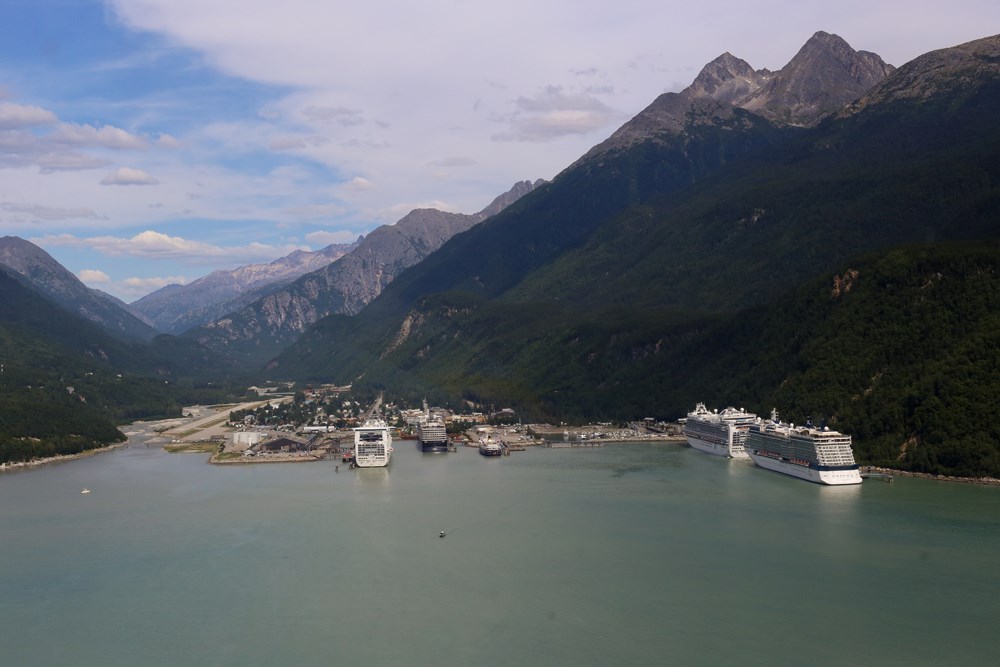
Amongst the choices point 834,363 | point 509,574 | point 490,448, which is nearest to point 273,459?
point 490,448

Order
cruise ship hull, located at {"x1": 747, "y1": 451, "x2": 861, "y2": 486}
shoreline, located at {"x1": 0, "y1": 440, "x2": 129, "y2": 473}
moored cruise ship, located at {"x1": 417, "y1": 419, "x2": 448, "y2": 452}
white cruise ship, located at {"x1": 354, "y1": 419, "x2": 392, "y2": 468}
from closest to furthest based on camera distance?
cruise ship hull, located at {"x1": 747, "y1": 451, "x2": 861, "y2": 486} < white cruise ship, located at {"x1": 354, "y1": 419, "x2": 392, "y2": 468} < shoreline, located at {"x1": 0, "y1": 440, "x2": 129, "y2": 473} < moored cruise ship, located at {"x1": 417, "y1": 419, "x2": 448, "y2": 452}

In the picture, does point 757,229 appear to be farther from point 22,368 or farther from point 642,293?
point 22,368

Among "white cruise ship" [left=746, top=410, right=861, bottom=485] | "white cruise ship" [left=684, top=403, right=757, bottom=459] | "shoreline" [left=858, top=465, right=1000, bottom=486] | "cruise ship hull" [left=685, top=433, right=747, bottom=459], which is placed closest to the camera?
"shoreline" [left=858, top=465, right=1000, bottom=486]

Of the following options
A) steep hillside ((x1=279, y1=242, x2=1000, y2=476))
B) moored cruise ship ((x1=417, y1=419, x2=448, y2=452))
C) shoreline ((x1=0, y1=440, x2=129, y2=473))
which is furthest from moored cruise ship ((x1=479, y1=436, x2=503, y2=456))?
shoreline ((x1=0, y1=440, x2=129, y2=473))

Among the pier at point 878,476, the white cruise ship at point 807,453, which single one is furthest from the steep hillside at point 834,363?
the white cruise ship at point 807,453

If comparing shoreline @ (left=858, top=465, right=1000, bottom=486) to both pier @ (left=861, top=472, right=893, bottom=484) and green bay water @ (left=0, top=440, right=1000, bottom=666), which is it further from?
green bay water @ (left=0, top=440, right=1000, bottom=666)

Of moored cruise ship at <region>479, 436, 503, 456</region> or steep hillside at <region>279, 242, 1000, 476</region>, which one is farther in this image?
moored cruise ship at <region>479, 436, 503, 456</region>

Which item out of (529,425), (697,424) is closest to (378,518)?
(697,424)

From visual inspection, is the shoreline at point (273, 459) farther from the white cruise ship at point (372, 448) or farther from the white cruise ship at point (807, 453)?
the white cruise ship at point (372, 448)
